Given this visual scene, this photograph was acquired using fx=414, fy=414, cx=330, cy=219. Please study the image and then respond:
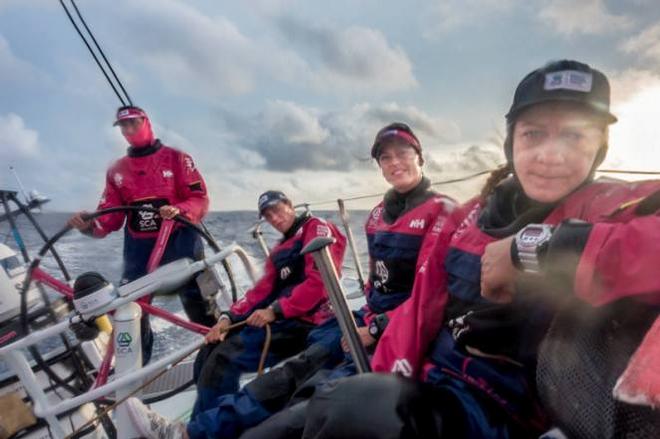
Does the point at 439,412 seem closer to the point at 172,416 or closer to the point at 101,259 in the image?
the point at 172,416

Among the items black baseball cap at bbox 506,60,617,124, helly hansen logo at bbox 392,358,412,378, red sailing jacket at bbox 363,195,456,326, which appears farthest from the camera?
red sailing jacket at bbox 363,195,456,326

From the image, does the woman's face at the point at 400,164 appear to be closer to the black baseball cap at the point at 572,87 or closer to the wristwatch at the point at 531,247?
the black baseball cap at the point at 572,87

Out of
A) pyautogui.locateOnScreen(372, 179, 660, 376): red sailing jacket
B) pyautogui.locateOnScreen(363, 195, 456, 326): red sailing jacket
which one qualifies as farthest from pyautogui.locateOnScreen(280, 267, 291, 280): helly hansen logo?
pyautogui.locateOnScreen(372, 179, 660, 376): red sailing jacket

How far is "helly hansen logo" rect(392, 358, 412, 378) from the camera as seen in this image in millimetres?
1384

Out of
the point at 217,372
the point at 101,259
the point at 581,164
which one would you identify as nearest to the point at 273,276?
the point at 217,372

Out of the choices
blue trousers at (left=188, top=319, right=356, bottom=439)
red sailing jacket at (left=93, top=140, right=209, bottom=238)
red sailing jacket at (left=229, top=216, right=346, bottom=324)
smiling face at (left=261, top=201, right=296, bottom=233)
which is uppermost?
red sailing jacket at (left=93, top=140, right=209, bottom=238)

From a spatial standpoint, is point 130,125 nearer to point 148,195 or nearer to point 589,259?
point 148,195

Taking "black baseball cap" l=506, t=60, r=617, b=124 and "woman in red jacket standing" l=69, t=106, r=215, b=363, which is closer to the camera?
"black baseball cap" l=506, t=60, r=617, b=124

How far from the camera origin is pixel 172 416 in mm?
2863

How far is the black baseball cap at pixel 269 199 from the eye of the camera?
2813 millimetres

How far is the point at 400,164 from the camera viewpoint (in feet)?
7.13

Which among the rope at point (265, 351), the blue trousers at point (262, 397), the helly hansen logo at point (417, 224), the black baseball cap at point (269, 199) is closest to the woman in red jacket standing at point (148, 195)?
the black baseball cap at point (269, 199)

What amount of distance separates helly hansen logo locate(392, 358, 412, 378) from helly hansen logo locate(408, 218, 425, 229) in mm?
781

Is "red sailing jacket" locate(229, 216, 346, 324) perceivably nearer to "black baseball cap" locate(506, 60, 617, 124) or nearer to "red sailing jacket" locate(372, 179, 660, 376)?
"red sailing jacket" locate(372, 179, 660, 376)
